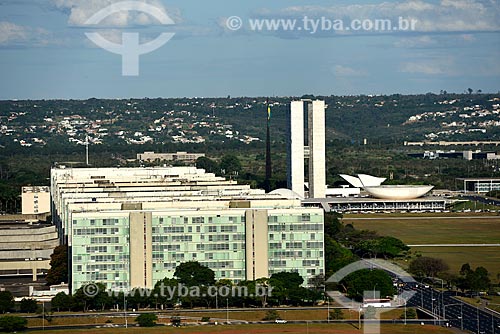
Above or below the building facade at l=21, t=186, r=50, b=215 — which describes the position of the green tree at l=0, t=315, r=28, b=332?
below

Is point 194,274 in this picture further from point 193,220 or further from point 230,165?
point 230,165

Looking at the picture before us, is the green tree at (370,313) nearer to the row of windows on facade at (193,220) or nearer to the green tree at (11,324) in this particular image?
the row of windows on facade at (193,220)

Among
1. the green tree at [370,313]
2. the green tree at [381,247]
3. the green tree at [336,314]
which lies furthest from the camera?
the green tree at [381,247]

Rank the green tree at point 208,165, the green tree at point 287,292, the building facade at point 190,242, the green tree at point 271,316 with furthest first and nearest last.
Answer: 1. the green tree at point 208,165
2. the building facade at point 190,242
3. the green tree at point 287,292
4. the green tree at point 271,316

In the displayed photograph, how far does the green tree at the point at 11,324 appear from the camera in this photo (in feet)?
155

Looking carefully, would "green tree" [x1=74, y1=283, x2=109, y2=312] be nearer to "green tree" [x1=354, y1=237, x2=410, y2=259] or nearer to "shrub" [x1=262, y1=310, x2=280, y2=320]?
"shrub" [x1=262, y1=310, x2=280, y2=320]

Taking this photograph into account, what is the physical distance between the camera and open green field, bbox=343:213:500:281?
69438 mm

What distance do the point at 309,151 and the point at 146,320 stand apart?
212 feet

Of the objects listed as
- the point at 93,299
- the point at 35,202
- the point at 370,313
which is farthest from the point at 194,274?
the point at 35,202

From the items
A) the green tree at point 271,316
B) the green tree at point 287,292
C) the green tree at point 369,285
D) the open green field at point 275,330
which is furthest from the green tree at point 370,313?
the green tree at point 271,316

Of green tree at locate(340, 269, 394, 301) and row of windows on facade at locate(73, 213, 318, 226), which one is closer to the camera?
green tree at locate(340, 269, 394, 301)

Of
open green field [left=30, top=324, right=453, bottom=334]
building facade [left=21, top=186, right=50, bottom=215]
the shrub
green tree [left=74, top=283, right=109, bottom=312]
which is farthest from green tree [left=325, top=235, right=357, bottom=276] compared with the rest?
building facade [left=21, top=186, right=50, bottom=215]

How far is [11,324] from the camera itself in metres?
47.4

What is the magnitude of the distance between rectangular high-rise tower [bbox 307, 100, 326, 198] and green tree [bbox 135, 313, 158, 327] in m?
62.4
